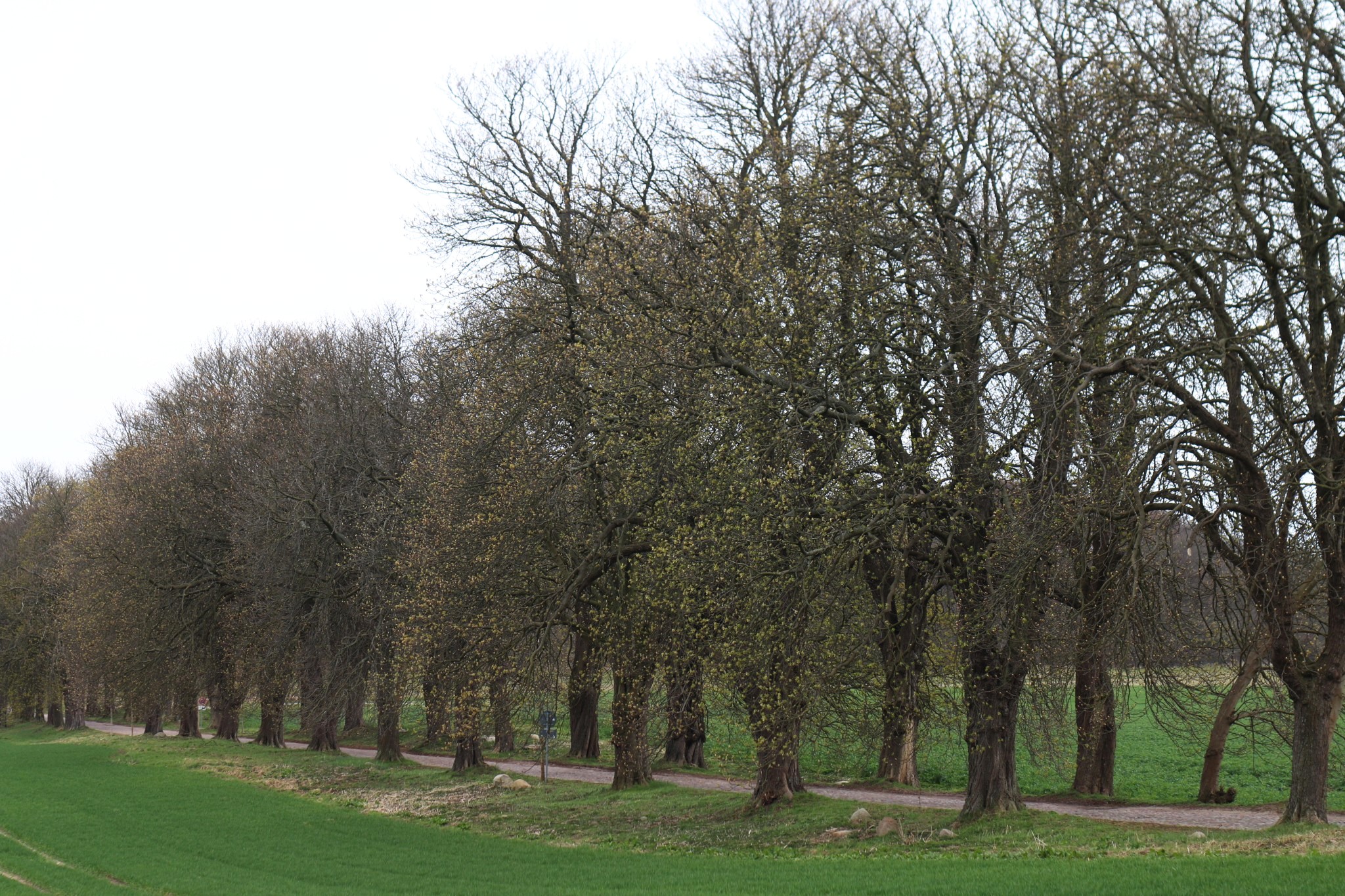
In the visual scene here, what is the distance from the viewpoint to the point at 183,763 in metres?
42.5

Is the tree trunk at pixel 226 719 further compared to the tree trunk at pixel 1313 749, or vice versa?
the tree trunk at pixel 226 719

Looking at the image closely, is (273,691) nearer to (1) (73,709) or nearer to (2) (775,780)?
(2) (775,780)

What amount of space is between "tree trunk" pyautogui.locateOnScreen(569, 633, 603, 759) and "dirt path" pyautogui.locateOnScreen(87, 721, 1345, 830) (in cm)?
147

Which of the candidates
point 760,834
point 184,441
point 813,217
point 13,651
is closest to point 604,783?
point 760,834

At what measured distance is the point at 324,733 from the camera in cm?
4253

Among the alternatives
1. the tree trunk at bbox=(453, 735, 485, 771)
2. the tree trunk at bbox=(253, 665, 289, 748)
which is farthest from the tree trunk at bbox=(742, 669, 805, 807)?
the tree trunk at bbox=(253, 665, 289, 748)

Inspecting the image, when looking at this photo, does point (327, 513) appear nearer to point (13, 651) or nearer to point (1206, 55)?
point (1206, 55)

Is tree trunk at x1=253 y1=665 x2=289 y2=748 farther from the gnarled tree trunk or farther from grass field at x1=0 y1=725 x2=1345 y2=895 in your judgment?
the gnarled tree trunk

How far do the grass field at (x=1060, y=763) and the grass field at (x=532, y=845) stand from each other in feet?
5.15

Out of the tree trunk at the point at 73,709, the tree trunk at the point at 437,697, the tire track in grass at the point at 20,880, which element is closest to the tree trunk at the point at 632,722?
the tree trunk at the point at 437,697

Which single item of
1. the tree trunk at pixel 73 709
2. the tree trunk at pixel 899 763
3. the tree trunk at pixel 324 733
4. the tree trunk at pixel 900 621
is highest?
the tree trunk at pixel 900 621

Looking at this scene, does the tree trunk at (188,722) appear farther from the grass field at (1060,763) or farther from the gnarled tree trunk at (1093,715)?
the gnarled tree trunk at (1093,715)

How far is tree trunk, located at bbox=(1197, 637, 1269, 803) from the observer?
57.1 feet

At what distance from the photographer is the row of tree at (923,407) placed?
14922mm
